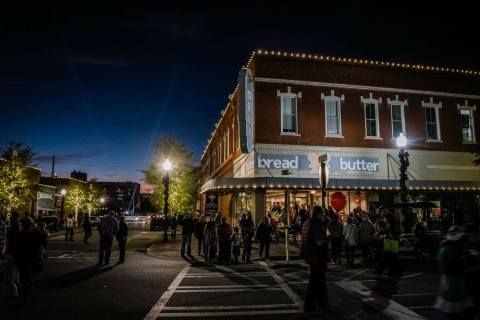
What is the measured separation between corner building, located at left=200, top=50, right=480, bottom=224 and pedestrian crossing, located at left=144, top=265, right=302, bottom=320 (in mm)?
8086

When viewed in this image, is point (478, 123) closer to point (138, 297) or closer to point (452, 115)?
point (452, 115)

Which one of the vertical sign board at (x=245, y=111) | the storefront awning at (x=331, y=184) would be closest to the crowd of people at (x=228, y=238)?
the storefront awning at (x=331, y=184)

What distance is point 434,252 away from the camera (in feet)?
49.2

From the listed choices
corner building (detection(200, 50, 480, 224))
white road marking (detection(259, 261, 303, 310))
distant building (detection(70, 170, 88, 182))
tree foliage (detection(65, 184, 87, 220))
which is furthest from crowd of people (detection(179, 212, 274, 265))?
distant building (detection(70, 170, 88, 182))

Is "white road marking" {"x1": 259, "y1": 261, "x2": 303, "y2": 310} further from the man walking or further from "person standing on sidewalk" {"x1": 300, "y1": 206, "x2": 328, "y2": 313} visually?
the man walking

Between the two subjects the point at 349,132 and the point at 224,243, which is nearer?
the point at 224,243

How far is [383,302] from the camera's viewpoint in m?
8.25

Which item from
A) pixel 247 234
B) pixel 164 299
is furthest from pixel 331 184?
pixel 164 299

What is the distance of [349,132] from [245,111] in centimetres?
739

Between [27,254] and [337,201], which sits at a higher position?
[337,201]

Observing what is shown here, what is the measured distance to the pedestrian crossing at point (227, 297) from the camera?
7449 millimetres

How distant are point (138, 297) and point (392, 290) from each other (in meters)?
6.15

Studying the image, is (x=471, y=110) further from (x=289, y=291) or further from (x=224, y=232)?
(x=289, y=291)

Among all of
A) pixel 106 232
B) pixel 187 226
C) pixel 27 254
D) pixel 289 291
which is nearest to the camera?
pixel 27 254
